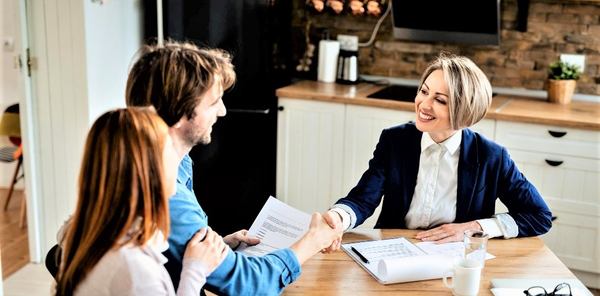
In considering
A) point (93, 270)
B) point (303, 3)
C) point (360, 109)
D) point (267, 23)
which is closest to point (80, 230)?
point (93, 270)

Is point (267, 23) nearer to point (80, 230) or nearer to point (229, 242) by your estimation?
point (229, 242)

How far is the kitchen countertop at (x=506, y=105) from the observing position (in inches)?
129

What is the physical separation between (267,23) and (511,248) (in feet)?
7.12

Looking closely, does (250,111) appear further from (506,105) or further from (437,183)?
(437,183)

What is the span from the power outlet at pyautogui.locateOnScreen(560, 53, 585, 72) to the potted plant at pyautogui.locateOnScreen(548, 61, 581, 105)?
0.19 ft

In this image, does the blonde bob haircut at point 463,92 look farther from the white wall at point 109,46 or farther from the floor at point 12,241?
the floor at point 12,241

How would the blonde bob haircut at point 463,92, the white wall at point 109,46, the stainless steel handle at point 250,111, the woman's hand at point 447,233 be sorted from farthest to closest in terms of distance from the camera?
the stainless steel handle at point 250,111
the white wall at point 109,46
the blonde bob haircut at point 463,92
the woman's hand at point 447,233

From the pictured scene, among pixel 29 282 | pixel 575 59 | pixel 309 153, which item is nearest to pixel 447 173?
pixel 309 153

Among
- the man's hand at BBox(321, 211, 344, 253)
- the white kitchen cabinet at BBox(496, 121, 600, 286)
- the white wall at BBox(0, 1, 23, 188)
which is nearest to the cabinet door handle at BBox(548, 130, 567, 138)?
the white kitchen cabinet at BBox(496, 121, 600, 286)

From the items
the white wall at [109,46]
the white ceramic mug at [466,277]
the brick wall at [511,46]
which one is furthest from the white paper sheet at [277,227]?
the brick wall at [511,46]

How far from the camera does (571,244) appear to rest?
11.3 ft

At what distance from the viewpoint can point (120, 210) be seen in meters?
1.31

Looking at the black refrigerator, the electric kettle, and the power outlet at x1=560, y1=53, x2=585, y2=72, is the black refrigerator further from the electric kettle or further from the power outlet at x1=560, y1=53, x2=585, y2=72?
the power outlet at x1=560, y1=53, x2=585, y2=72

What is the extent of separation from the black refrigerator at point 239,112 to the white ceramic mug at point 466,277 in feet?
7.19
